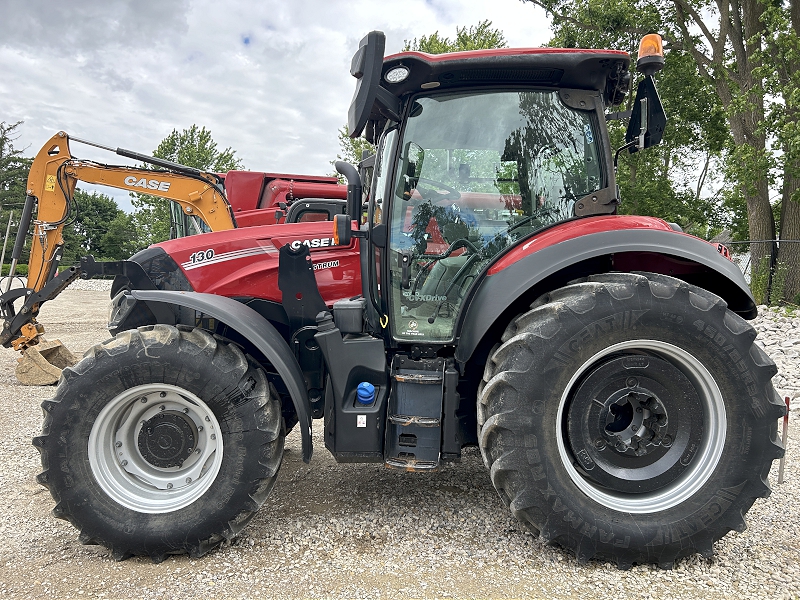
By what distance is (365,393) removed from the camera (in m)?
3.02

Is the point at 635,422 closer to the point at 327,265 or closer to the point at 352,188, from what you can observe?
the point at 352,188

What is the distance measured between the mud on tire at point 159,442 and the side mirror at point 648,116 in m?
2.42

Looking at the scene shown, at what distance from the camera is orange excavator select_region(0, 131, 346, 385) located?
7.18 m

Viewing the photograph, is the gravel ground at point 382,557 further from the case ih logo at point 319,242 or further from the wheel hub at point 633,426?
the case ih logo at point 319,242

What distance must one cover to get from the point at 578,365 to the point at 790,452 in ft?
10.4

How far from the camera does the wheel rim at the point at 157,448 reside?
112 inches

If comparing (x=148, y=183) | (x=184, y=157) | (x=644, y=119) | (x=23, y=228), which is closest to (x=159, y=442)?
(x=644, y=119)

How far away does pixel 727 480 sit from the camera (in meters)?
2.71

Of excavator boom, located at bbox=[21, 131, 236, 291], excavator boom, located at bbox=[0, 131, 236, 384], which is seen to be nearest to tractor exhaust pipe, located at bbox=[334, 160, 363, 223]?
excavator boom, located at bbox=[0, 131, 236, 384]

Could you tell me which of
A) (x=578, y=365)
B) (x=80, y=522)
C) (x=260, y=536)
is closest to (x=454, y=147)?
(x=578, y=365)

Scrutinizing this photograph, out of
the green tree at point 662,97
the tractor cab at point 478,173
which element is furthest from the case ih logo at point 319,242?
the green tree at point 662,97

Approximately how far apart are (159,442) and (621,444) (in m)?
2.35

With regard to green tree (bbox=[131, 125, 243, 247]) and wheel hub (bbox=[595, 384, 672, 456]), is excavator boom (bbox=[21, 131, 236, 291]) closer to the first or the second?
wheel hub (bbox=[595, 384, 672, 456])

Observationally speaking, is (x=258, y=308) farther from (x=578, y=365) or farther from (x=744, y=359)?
(x=744, y=359)
